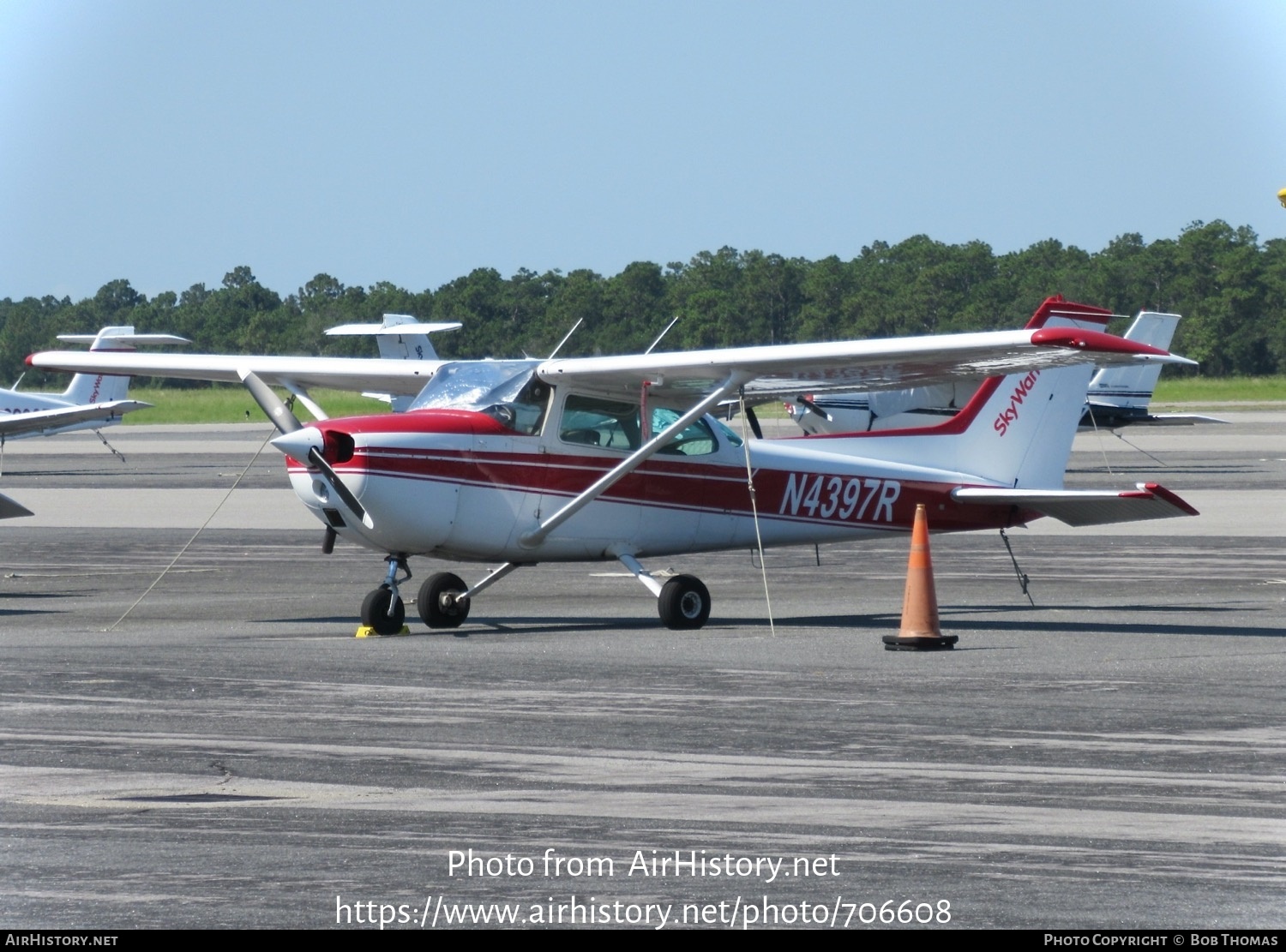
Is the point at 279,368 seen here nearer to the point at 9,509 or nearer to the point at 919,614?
the point at 9,509

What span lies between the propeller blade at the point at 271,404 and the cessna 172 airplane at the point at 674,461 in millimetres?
31

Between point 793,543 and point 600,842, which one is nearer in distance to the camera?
point 600,842

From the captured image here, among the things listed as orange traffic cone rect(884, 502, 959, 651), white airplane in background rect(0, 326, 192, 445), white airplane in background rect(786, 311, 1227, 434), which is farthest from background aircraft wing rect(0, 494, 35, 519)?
white airplane in background rect(786, 311, 1227, 434)

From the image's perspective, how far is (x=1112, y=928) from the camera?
201 inches

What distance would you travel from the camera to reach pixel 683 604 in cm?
1360

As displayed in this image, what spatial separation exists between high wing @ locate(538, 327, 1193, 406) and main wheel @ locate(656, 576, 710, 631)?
1564mm

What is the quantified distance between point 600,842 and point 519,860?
38 centimetres

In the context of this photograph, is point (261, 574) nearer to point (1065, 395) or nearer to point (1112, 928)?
point (1065, 395)

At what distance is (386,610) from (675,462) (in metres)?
2.57

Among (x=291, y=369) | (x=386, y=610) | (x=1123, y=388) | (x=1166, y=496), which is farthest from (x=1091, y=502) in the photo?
(x=1123, y=388)

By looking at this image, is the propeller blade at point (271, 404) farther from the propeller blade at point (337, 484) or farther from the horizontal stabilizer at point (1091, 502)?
the horizontal stabilizer at point (1091, 502)

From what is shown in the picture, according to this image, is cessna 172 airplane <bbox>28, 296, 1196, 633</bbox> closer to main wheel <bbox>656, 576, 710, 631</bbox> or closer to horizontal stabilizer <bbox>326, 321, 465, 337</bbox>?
main wheel <bbox>656, 576, 710, 631</bbox>

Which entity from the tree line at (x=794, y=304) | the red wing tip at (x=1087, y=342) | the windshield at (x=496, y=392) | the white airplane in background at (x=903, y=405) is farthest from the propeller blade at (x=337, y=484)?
the tree line at (x=794, y=304)
